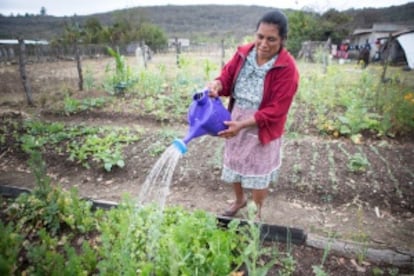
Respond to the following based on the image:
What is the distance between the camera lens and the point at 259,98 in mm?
1992

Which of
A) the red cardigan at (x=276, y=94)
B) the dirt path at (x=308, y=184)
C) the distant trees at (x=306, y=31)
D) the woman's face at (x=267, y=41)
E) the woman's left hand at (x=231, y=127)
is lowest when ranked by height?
the dirt path at (x=308, y=184)

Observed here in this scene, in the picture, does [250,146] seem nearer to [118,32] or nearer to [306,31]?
[306,31]

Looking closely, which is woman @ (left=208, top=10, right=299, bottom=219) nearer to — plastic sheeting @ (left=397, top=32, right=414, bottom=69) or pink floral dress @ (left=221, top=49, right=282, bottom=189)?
pink floral dress @ (left=221, top=49, right=282, bottom=189)

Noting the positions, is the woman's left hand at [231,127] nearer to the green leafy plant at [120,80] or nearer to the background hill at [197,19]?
the green leafy plant at [120,80]

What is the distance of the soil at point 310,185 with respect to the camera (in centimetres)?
267

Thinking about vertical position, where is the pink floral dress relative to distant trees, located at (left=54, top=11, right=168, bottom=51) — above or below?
below

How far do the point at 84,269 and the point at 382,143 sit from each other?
412 cm

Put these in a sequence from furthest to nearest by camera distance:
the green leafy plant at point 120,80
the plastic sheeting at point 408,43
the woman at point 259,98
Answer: the plastic sheeting at point 408,43
the green leafy plant at point 120,80
the woman at point 259,98

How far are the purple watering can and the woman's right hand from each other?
66 mm

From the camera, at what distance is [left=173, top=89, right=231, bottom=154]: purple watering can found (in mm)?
1797

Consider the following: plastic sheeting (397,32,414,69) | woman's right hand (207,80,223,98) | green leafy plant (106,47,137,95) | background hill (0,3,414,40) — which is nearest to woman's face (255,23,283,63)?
woman's right hand (207,80,223,98)

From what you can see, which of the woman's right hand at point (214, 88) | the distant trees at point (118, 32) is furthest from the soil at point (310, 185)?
the distant trees at point (118, 32)

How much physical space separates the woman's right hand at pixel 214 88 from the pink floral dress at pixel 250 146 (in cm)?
13

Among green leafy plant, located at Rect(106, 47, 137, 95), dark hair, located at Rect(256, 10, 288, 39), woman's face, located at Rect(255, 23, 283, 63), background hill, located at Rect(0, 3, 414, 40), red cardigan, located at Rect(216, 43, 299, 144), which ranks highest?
background hill, located at Rect(0, 3, 414, 40)
